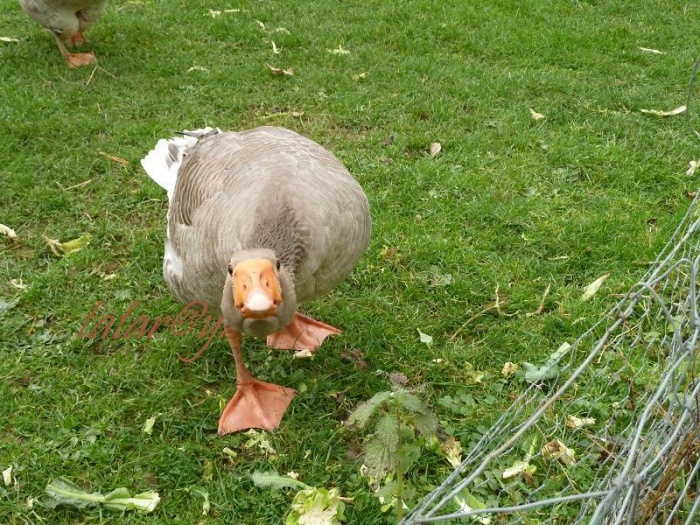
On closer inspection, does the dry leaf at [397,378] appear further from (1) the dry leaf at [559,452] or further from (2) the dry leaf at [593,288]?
(2) the dry leaf at [593,288]

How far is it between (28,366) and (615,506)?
3023 mm

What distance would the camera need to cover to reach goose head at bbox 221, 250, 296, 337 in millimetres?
2338

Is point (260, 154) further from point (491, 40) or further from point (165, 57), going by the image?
point (491, 40)

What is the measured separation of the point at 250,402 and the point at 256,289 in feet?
3.50

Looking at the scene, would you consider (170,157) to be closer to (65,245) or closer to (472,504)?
(65,245)

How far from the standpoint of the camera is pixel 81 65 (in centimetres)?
640

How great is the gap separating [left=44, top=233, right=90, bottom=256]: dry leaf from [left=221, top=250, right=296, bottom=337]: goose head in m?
2.10

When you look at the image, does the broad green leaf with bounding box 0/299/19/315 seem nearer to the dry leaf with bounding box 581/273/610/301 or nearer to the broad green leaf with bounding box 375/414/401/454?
the broad green leaf with bounding box 375/414/401/454

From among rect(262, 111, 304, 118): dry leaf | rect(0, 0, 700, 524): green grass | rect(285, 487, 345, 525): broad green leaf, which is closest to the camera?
rect(285, 487, 345, 525): broad green leaf

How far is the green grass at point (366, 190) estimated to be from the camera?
10.2ft

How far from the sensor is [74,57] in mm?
6430

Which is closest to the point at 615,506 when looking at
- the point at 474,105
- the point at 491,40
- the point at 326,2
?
the point at 474,105

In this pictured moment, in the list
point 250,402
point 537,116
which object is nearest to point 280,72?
point 537,116

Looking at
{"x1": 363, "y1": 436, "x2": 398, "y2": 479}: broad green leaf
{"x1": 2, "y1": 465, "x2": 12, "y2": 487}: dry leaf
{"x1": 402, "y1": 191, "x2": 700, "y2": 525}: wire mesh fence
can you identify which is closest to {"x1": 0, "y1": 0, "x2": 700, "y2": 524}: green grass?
{"x1": 2, "y1": 465, "x2": 12, "y2": 487}: dry leaf
